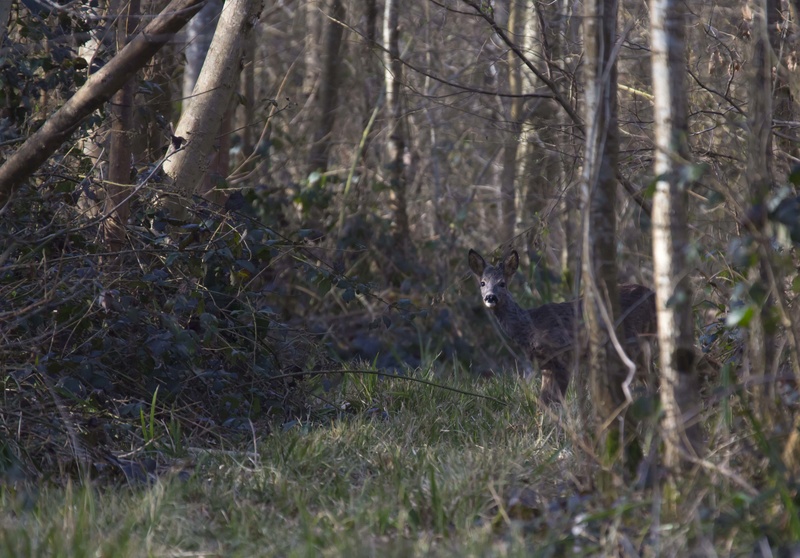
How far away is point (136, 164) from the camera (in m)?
6.26

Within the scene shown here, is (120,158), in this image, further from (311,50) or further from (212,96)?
(311,50)

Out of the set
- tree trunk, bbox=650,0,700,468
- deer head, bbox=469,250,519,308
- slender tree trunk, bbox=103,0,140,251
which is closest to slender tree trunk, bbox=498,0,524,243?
deer head, bbox=469,250,519,308

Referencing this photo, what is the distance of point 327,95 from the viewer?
38.7 ft

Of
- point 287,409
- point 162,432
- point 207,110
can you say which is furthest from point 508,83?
point 162,432

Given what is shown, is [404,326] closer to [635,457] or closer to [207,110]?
[207,110]

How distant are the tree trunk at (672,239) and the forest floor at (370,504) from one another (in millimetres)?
248

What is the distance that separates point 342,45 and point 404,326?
14.3ft

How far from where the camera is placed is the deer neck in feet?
24.1

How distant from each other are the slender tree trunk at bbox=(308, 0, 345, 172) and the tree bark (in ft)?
21.5

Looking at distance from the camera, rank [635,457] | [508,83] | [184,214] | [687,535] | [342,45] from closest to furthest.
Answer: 1. [687,535]
2. [635,457]
3. [184,214]
4. [508,83]
5. [342,45]

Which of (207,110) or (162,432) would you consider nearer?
(162,432)

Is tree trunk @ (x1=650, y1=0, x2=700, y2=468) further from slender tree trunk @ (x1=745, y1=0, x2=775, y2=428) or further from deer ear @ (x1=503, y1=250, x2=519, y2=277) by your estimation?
deer ear @ (x1=503, y1=250, x2=519, y2=277)

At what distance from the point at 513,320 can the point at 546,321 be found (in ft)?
1.09

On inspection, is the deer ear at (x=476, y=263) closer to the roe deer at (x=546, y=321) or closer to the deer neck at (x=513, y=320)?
the roe deer at (x=546, y=321)
